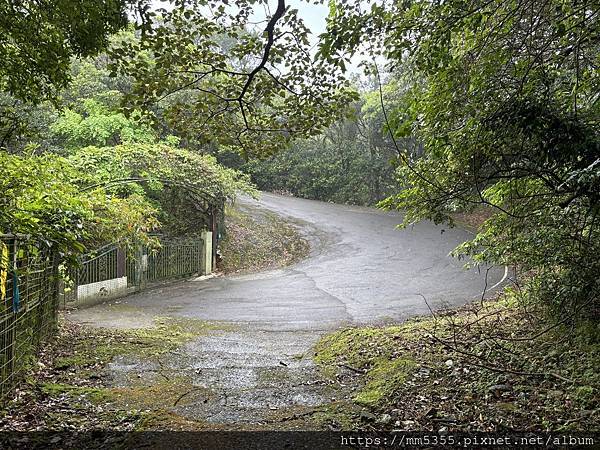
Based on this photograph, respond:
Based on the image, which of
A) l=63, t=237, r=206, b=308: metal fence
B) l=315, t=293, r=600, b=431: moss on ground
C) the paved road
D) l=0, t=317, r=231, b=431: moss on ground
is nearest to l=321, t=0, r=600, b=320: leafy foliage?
l=315, t=293, r=600, b=431: moss on ground

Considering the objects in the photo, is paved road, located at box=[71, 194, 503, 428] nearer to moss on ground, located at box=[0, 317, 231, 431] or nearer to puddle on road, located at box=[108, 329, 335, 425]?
puddle on road, located at box=[108, 329, 335, 425]

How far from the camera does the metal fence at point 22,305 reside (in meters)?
3.91

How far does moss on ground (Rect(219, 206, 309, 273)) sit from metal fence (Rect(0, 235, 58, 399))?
38.5 ft

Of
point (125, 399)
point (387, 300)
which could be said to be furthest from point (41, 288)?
point (387, 300)

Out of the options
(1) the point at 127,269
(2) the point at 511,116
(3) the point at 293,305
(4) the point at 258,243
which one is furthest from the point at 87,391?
(4) the point at 258,243

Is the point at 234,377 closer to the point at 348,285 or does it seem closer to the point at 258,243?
the point at 348,285

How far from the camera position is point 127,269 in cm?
1359

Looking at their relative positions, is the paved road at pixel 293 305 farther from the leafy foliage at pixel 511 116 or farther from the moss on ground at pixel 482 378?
the leafy foliage at pixel 511 116

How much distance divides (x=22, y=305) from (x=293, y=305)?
702 cm

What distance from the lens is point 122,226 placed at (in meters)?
8.37

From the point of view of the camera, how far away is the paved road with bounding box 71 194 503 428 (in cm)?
484

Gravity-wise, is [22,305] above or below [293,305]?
above

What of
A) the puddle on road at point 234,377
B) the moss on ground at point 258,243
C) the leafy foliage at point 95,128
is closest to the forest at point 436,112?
the puddle on road at point 234,377

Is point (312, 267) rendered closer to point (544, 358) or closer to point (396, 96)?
point (396, 96)
